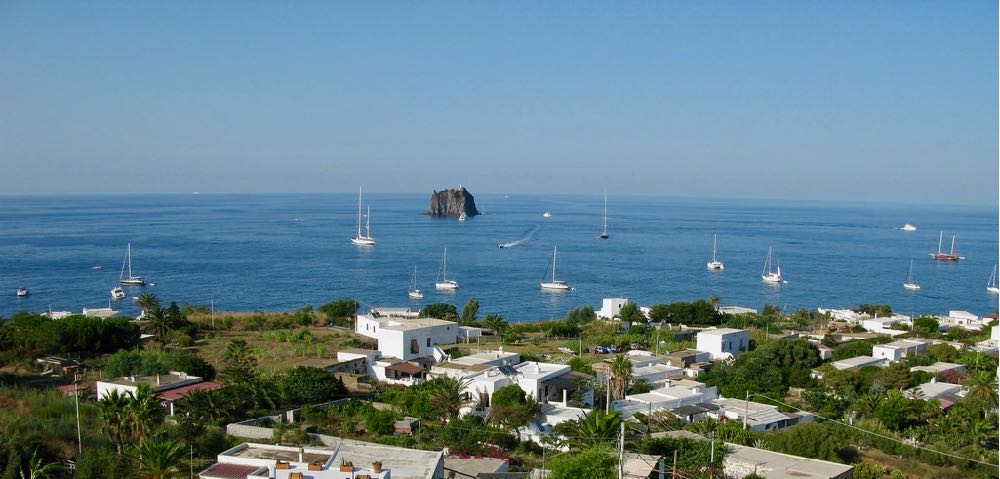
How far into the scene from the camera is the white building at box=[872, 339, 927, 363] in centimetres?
3275

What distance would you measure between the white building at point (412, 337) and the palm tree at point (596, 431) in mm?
12155

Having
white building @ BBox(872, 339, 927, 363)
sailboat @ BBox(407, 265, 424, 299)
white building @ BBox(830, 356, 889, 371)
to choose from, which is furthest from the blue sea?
white building @ BBox(830, 356, 889, 371)

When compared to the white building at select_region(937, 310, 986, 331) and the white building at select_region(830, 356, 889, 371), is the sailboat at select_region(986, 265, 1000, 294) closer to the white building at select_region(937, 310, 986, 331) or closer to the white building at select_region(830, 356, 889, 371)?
the white building at select_region(937, 310, 986, 331)

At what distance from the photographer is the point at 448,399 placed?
21047 mm

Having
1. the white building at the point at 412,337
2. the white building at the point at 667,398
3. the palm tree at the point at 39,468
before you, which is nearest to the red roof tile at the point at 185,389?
the palm tree at the point at 39,468

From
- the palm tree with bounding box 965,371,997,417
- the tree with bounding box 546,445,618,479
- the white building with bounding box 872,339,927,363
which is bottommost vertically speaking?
the white building with bounding box 872,339,927,363

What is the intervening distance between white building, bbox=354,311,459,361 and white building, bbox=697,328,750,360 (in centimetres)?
1053

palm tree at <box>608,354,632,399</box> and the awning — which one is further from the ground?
palm tree at <box>608,354,632,399</box>

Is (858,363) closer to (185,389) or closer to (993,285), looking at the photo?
(185,389)

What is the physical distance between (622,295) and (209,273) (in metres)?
36.5

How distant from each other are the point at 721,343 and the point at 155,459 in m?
24.6

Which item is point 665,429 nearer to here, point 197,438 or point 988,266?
A: point 197,438

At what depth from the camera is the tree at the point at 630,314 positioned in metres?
42.9

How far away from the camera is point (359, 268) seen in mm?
78062
